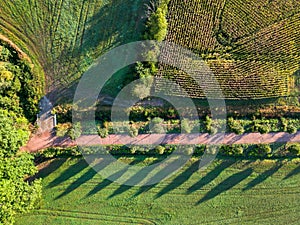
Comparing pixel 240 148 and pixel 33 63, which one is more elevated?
pixel 33 63

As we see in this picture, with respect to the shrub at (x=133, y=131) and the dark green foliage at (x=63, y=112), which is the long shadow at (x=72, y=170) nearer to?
the dark green foliage at (x=63, y=112)

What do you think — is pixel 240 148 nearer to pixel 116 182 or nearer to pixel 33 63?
pixel 116 182

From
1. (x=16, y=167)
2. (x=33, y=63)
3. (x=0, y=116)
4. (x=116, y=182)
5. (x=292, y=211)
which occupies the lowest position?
(x=292, y=211)

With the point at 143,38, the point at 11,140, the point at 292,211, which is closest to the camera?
the point at 11,140

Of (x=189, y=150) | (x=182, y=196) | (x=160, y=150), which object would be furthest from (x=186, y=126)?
(x=182, y=196)

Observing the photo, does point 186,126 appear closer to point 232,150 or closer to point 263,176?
point 232,150

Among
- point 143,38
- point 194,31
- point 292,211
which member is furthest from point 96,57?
point 292,211

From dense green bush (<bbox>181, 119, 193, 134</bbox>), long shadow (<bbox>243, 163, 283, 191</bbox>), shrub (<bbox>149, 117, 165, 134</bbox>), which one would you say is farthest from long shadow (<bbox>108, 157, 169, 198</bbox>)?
long shadow (<bbox>243, 163, 283, 191</bbox>)

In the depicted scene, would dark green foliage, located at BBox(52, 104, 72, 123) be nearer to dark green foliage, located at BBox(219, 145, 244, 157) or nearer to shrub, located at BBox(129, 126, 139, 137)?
shrub, located at BBox(129, 126, 139, 137)
